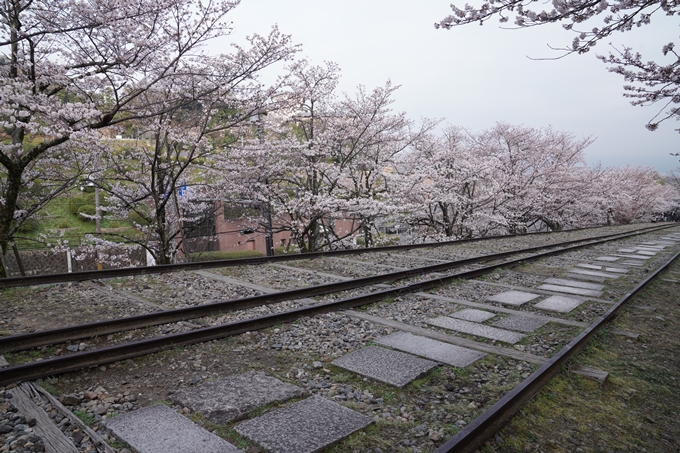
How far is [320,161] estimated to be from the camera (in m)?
15.6

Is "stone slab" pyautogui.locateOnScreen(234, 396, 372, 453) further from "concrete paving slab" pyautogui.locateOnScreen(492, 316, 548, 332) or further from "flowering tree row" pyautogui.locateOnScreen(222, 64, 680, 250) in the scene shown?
"flowering tree row" pyautogui.locateOnScreen(222, 64, 680, 250)

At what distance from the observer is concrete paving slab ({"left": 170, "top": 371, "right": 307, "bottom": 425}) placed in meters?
2.73

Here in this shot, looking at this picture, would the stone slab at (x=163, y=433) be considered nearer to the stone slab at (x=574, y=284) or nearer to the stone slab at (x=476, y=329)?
the stone slab at (x=476, y=329)

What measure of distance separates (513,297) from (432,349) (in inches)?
115

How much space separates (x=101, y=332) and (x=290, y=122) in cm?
1232

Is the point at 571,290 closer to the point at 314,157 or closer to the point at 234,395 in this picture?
the point at 234,395

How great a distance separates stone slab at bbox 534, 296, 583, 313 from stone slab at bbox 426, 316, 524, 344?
1523mm

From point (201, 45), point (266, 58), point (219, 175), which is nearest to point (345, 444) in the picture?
point (201, 45)

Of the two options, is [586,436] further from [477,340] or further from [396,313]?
[396,313]

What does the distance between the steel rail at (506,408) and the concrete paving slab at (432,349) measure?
61 centimetres

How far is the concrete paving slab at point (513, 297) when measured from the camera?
6086 mm

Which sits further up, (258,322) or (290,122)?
(290,122)

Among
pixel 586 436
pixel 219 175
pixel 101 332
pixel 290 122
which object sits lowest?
pixel 586 436

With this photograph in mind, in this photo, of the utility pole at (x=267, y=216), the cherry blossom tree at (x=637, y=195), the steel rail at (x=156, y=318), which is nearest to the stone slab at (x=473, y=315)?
the steel rail at (x=156, y=318)
